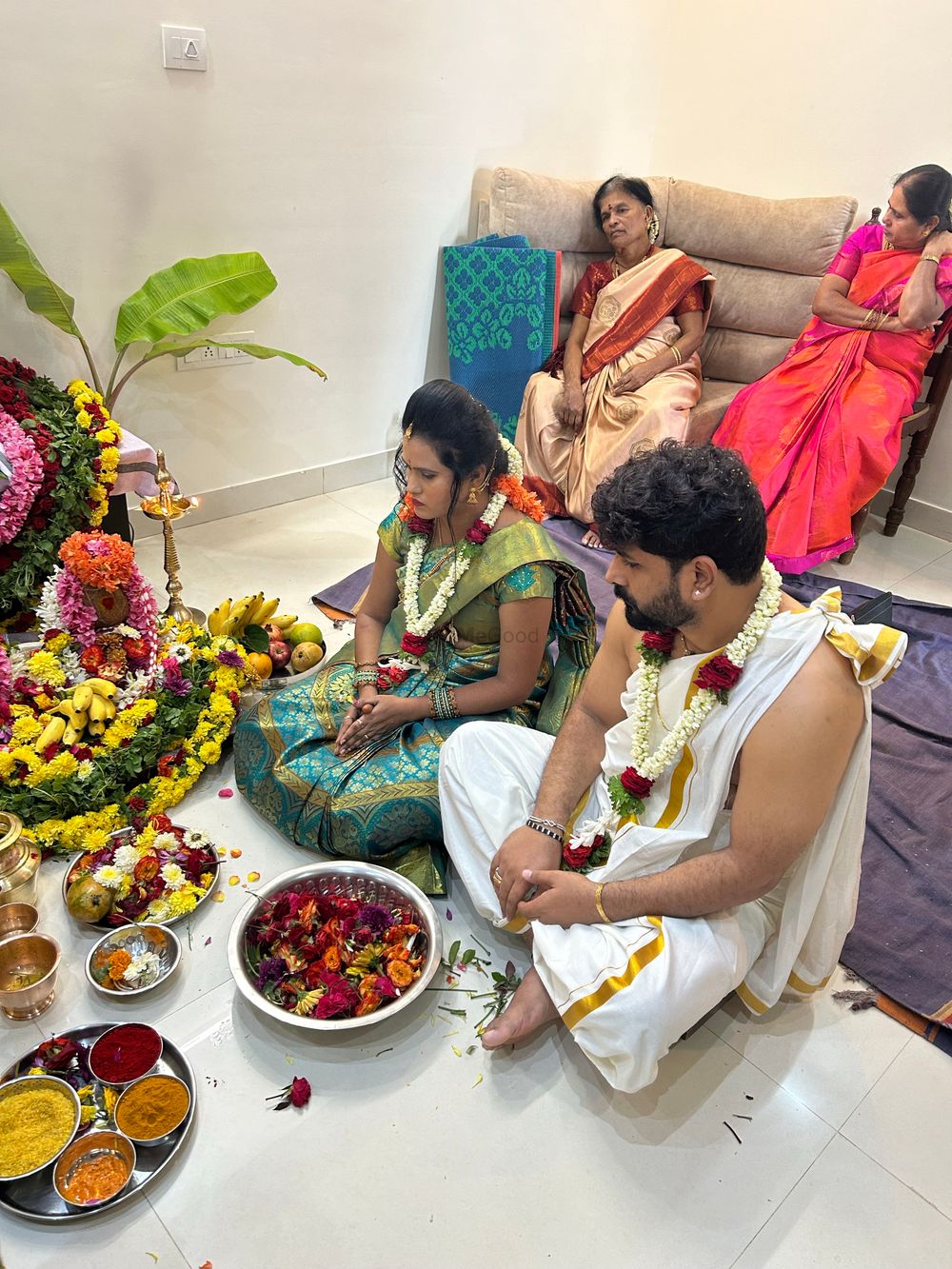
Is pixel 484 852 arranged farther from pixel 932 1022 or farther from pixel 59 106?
pixel 59 106

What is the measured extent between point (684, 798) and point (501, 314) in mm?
3028

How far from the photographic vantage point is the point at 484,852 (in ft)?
5.92

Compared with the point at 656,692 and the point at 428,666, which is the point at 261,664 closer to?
the point at 428,666

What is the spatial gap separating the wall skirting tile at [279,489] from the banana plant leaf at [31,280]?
866 millimetres

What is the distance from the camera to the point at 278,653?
2.74 m

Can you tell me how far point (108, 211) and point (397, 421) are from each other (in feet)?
5.41

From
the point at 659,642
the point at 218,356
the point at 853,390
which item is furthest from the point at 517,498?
the point at 853,390

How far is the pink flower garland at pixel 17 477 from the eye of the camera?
239 cm

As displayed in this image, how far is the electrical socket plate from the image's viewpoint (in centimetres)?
339

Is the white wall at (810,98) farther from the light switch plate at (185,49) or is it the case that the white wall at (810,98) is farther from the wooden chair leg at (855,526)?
the light switch plate at (185,49)

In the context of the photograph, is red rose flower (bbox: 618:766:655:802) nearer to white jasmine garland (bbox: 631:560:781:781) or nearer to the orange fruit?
white jasmine garland (bbox: 631:560:781:781)

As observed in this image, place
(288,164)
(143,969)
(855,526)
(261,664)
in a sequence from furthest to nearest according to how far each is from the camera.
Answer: (855,526)
(288,164)
(261,664)
(143,969)

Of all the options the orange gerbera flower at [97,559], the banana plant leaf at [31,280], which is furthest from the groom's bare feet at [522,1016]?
the banana plant leaf at [31,280]

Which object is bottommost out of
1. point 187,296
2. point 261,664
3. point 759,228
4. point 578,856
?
point 261,664
